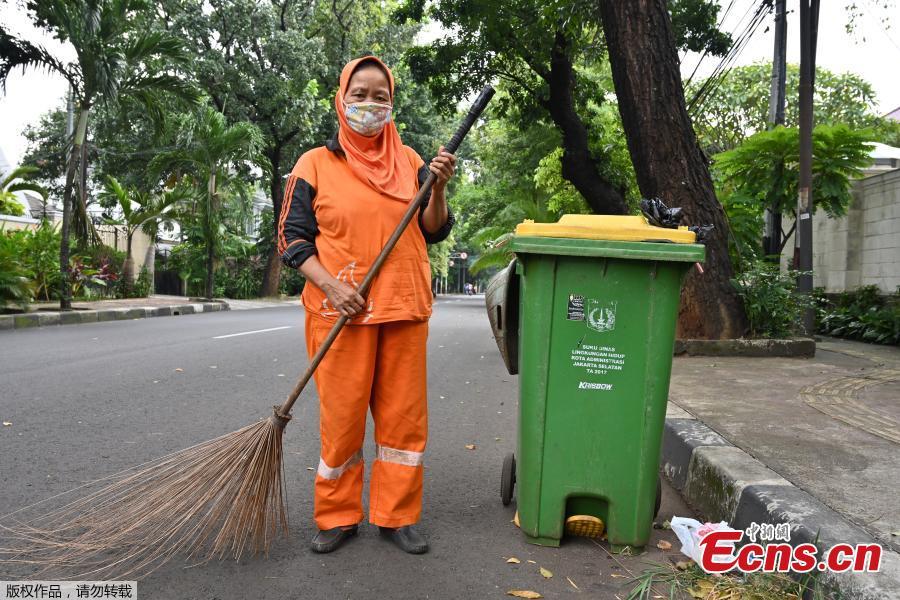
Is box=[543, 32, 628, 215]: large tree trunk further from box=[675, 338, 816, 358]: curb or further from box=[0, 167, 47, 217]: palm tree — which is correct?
box=[0, 167, 47, 217]: palm tree

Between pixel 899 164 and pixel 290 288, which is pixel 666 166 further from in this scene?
pixel 290 288

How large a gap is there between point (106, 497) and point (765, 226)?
10200 mm

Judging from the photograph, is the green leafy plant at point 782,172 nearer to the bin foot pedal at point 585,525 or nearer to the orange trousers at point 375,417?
the bin foot pedal at point 585,525

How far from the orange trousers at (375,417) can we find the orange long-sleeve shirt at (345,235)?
84 millimetres

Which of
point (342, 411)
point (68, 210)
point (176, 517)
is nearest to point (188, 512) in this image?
point (176, 517)

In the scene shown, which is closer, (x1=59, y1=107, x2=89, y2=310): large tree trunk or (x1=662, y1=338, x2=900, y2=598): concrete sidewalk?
(x1=662, y1=338, x2=900, y2=598): concrete sidewalk

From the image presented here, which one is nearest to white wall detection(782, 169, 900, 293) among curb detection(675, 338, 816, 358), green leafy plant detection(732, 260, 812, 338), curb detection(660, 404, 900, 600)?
green leafy plant detection(732, 260, 812, 338)

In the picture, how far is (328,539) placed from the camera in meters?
2.75

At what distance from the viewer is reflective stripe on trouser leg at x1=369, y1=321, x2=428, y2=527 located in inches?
111

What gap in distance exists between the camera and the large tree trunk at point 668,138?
7.36m

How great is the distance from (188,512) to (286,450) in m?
1.46

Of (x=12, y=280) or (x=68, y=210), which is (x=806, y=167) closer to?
(x=12, y=280)

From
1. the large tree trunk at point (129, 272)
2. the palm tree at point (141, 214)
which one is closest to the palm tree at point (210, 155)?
the palm tree at point (141, 214)

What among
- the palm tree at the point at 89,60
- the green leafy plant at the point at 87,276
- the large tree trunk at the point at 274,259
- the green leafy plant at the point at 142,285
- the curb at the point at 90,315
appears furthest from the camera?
the large tree trunk at the point at 274,259
